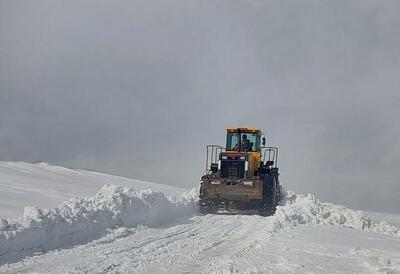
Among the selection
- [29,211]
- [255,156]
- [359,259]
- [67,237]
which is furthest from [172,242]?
[255,156]

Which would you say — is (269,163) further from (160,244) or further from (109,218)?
(160,244)

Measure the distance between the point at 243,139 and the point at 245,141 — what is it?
0.41ft

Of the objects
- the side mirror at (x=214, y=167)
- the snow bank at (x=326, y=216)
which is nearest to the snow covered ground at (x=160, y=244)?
the snow bank at (x=326, y=216)

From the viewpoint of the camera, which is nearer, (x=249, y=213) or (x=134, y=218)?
(x=134, y=218)

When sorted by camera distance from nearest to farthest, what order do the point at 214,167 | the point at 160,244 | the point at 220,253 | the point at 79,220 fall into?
the point at 220,253 < the point at 160,244 < the point at 79,220 < the point at 214,167

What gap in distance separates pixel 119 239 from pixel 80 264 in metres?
2.89

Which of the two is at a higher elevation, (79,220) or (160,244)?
(79,220)

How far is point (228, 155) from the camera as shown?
20484 millimetres

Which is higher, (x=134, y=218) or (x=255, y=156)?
(x=255, y=156)

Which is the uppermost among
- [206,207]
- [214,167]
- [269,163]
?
[269,163]

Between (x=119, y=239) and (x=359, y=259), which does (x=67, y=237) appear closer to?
(x=119, y=239)

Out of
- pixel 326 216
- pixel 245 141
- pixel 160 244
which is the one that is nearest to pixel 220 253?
pixel 160 244

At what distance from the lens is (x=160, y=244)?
9.99 meters

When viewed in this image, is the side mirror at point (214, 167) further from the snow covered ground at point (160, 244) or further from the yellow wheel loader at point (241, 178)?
the snow covered ground at point (160, 244)
